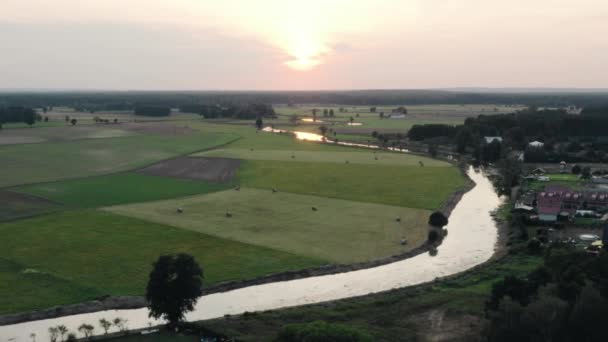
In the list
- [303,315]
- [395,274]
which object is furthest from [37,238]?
[395,274]

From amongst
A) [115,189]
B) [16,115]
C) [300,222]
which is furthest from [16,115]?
[300,222]

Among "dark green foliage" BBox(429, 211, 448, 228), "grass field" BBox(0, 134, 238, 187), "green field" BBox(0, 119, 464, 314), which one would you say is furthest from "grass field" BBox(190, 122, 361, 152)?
"dark green foliage" BBox(429, 211, 448, 228)

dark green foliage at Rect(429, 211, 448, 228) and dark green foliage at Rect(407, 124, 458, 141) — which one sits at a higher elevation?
dark green foliage at Rect(407, 124, 458, 141)

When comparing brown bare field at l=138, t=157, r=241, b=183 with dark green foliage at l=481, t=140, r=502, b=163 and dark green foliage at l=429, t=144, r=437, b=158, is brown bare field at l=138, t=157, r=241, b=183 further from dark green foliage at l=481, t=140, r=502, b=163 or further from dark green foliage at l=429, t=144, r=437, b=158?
dark green foliage at l=481, t=140, r=502, b=163

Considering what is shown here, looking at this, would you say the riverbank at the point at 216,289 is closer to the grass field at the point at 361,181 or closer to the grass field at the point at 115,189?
the grass field at the point at 361,181

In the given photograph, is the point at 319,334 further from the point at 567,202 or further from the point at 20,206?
the point at 20,206

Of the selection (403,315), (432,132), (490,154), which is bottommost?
(403,315)

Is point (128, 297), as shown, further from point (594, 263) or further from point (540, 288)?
point (594, 263)
